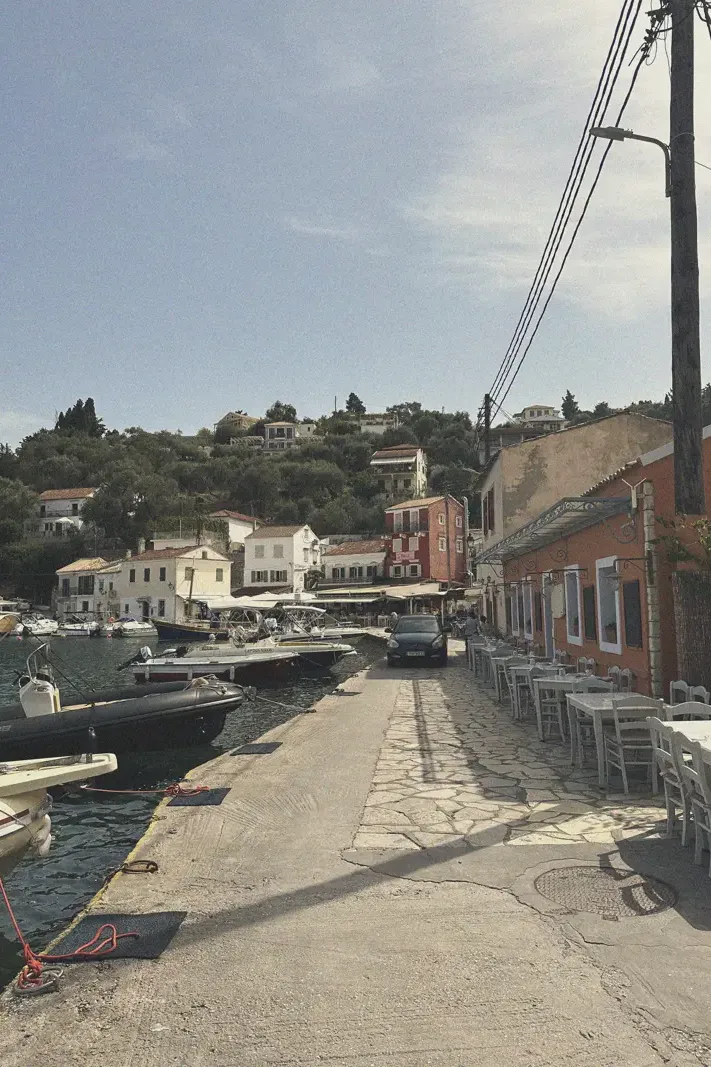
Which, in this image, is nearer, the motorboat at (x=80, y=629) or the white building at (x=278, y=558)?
the motorboat at (x=80, y=629)

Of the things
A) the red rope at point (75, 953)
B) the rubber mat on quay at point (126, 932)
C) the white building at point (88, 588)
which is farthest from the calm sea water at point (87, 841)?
the white building at point (88, 588)

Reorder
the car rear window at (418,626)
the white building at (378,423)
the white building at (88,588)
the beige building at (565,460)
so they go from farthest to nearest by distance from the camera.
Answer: the white building at (378,423) < the white building at (88,588) < the car rear window at (418,626) < the beige building at (565,460)

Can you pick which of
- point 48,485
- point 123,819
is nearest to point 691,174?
point 123,819

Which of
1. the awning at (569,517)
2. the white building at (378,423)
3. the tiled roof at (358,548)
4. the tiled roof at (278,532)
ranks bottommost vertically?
the awning at (569,517)

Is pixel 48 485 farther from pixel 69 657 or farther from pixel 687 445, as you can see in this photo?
pixel 687 445

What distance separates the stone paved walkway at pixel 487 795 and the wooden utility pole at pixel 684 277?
3.13 metres

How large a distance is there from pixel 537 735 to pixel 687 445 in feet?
14.8

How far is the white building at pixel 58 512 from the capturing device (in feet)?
279

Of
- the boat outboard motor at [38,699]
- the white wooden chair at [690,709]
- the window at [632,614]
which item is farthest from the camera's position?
the boat outboard motor at [38,699]

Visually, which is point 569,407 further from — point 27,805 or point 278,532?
point 27,805

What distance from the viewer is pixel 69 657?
41.6 meters

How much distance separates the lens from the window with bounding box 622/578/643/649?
396 inches

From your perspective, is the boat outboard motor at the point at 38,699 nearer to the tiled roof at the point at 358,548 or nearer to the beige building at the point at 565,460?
the beige building at the point at 565,460

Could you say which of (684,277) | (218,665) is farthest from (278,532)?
→ (684,277)
